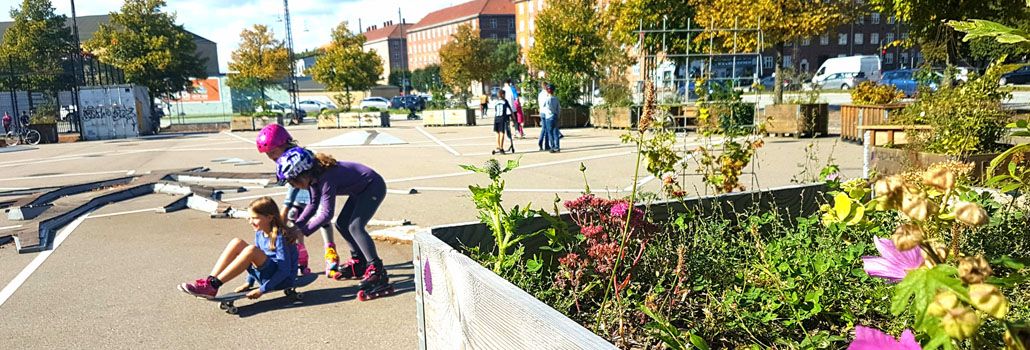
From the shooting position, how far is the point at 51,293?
201 inches

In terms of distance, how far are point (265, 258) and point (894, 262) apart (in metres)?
4.34

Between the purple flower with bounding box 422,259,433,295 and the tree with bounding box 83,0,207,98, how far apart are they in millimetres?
36523

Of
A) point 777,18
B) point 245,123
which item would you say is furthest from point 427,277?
point 245,123

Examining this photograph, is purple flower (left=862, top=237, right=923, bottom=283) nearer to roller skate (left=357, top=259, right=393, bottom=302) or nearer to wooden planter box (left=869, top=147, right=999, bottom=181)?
roller skate (left=357, top=259, right=393, bottom=302)

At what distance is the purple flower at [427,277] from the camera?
8.09 ft

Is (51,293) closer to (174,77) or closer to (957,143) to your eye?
(957,143)

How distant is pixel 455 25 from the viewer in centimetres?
11694

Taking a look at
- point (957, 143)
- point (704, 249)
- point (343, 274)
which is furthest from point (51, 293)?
point (957, 143)

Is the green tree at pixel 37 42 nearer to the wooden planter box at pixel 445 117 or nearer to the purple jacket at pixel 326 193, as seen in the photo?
the wooden planter box at pixel 445 117

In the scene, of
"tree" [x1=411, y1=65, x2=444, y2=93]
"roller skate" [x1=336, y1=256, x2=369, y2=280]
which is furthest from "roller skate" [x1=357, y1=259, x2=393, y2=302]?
"tree" [x1=411, y1=65, x2=444, y2=93]

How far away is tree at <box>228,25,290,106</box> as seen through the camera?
43250mm

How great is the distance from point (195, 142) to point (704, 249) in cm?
2231

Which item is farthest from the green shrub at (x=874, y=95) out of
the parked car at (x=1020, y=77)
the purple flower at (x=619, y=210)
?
the parked car at (x=1020, y=77)

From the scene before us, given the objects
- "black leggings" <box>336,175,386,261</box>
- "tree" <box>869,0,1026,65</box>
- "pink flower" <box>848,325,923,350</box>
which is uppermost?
"tree" <box>869,0,1026,65</box>
